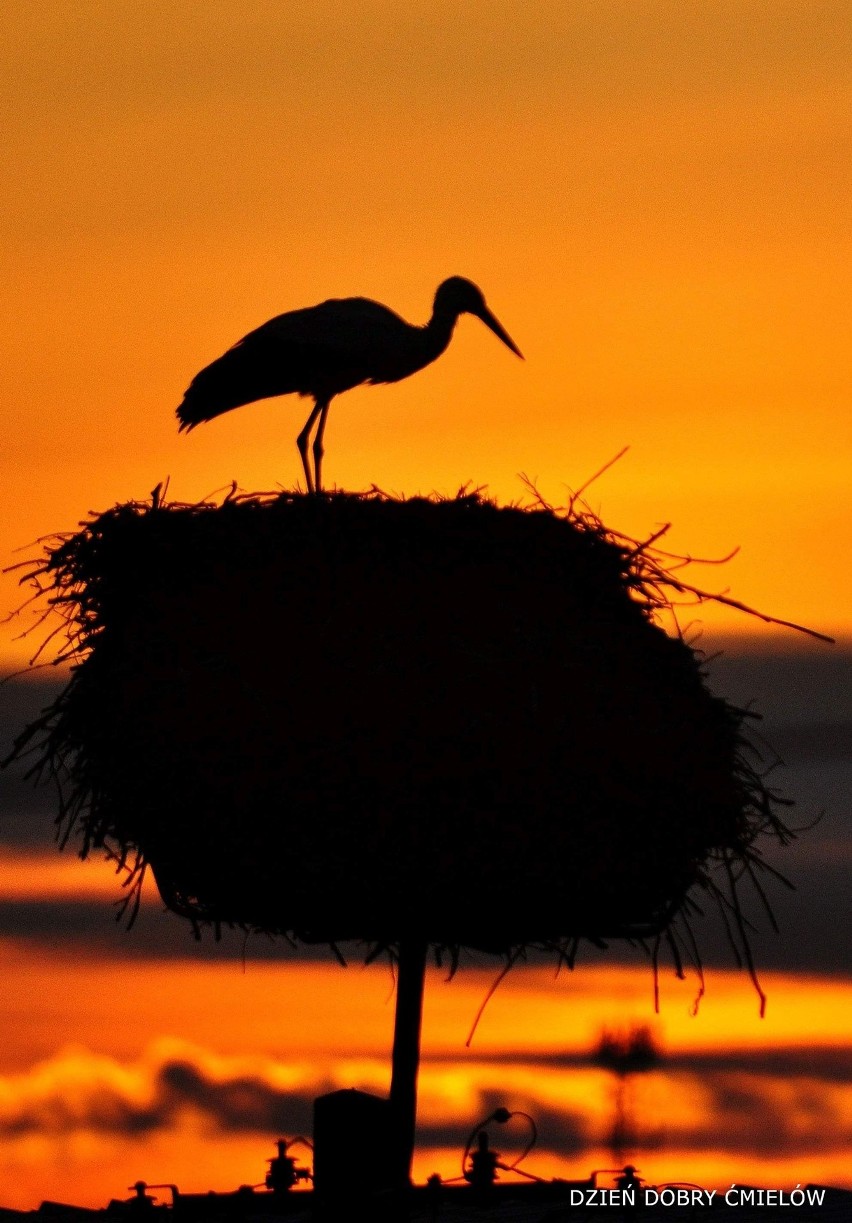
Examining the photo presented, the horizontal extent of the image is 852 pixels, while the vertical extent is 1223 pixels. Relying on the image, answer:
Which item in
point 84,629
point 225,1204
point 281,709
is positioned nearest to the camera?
point 225,1204

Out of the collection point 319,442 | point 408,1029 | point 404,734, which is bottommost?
point 408,1029

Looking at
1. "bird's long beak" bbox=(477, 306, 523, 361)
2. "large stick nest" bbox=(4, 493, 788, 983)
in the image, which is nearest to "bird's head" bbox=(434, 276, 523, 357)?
"bird's long beak" bbox=(477, 306, 523, 361)

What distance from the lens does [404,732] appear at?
9.05 meters

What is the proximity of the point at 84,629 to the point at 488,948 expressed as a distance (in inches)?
90.4

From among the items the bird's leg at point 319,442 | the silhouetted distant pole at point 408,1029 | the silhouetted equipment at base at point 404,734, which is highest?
the bird's leg at point 319,442

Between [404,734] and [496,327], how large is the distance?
7.58 metres

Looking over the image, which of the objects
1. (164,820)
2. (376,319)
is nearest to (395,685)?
(164,820)

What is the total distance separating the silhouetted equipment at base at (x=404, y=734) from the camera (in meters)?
9.06

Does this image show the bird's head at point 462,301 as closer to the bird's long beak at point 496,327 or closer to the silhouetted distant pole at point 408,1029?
the bird's long beak at point 496,327

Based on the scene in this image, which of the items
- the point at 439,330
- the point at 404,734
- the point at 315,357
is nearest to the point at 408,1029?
the point at 404,734

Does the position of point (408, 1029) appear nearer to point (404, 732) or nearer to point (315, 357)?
point (404, 732)

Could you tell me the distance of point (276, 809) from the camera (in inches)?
359

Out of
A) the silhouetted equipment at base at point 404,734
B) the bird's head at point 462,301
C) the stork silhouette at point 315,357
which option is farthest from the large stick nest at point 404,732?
the bird's head at point 462,301

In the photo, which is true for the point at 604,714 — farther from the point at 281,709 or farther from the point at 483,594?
the point at 281,709
